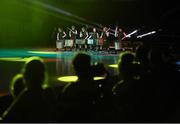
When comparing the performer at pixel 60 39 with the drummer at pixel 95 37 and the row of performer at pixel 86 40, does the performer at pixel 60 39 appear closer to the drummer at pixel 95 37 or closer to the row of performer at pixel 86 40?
the row of performer at pixel 86 40

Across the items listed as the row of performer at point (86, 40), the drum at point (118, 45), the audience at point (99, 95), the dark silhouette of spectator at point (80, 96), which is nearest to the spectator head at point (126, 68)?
the audience at point (99, 95)

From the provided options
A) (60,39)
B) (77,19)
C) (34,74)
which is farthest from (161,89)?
(77,19)

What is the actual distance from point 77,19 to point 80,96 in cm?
1521

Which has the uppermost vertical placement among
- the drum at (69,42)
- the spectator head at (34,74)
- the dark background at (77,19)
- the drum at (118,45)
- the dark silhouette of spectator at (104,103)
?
the dark background at (77,19)

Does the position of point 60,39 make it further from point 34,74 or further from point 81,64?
point 34,74

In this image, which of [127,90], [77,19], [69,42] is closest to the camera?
[127,90]

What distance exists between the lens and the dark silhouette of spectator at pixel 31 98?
226cm

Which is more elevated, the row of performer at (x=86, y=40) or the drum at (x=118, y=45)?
the row of performer at (x=86, y=40)

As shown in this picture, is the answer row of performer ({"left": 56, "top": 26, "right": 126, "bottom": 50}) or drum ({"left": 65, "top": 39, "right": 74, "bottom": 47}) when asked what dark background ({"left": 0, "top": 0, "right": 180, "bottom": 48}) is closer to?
row of performer ({"left": 56, "top": 26, "right": 126, "bottom": 50})

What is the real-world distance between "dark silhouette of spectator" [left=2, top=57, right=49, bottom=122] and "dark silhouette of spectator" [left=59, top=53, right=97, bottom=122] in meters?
0.30

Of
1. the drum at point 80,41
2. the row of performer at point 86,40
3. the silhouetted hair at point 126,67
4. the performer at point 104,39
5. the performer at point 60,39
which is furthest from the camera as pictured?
the performer at point 60,39

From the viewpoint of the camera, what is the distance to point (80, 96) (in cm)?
262

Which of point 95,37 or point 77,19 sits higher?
point 77,19

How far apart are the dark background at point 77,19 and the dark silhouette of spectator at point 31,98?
496 inches
